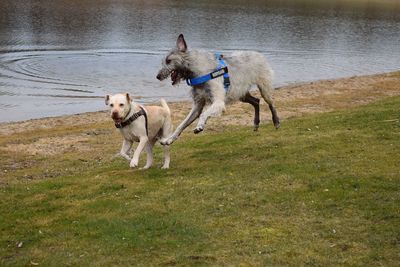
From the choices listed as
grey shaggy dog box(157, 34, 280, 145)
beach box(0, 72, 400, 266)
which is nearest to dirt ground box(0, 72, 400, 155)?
beach box(0, 72, 400, 266)

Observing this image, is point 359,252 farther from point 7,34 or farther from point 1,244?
point 7,34

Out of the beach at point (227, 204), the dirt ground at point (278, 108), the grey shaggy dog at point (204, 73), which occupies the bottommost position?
the dirt ground at point (278, 108)

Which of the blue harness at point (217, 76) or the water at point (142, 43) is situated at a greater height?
the blue harness at point (217, 76)

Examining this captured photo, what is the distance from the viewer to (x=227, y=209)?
932 cm

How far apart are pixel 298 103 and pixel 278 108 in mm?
1967

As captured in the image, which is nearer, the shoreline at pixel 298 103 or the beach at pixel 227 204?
the beach at pixel 227 204

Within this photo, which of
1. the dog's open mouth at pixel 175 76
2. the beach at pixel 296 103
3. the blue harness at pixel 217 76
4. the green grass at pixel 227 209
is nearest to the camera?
the green grass at pixel 227 209

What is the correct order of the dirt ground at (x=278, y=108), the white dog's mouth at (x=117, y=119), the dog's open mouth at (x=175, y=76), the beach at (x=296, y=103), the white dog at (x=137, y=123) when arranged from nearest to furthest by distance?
1. the white dog's mouth at (x=117, y=119)
2. the white dog at (x=137, y=123)
3. the dog's open mouth at (x=175, y=76)
4. the dirt ground at (x=278, y=108)
5. the beach at (x=296, y=103)

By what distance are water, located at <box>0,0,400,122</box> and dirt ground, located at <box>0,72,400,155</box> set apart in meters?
2.21

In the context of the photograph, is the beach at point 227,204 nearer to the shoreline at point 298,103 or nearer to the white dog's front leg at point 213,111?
the white dog's front leg at point 213,111

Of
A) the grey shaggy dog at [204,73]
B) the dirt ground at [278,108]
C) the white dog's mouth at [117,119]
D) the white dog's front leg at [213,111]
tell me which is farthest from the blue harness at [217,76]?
the dirt ground at [278,108]

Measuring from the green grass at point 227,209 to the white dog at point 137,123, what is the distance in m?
0.70

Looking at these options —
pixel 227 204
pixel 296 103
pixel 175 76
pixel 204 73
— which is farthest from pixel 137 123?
pixel 296 103

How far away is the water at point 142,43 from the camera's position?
3169cm
